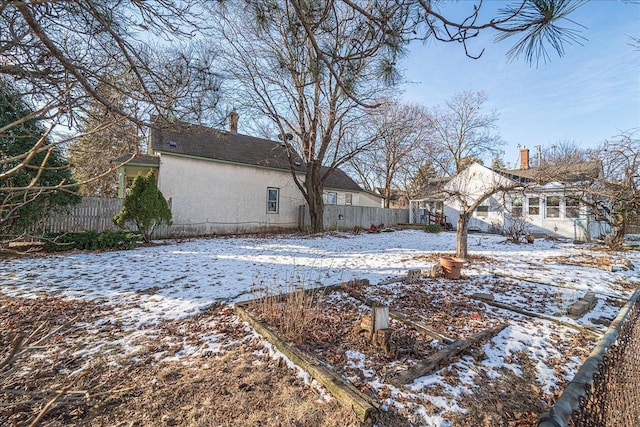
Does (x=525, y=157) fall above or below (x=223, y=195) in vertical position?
above

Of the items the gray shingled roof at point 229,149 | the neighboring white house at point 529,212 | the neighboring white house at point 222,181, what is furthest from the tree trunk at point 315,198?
the neighboring white house at point 529,212

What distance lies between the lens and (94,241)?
26.3ft

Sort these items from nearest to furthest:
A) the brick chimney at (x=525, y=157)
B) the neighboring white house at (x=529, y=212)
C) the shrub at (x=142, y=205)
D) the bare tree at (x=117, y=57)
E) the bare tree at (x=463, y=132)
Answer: the bare tree at (x=117, y=57) → the shrub at (x=142, y=205) → the neighboring white house at (x=529, y=212) → the brick chimney at (x=525, y=157) → the bare tree at (x=463, y=132)

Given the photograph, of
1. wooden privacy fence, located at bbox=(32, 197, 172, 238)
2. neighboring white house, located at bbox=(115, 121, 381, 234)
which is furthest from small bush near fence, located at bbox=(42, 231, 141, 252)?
neighboring white house, located at bbox=(115, 121, 381, 234)

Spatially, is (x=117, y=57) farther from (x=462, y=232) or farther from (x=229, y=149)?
(x=229, y=149)

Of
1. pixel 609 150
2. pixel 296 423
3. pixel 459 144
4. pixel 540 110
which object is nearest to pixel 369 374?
pixel 296 423

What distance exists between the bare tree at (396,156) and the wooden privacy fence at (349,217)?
3.46 metres

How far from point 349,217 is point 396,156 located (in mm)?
8438

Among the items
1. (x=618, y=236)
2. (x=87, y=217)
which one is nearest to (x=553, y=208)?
(x=618, y=236)

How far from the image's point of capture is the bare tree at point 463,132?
2366 cm

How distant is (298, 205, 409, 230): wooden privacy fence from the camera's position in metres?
15.9

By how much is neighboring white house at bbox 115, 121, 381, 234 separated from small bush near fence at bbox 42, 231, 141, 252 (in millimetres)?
3503

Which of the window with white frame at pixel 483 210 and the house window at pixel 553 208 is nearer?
the house window at pixel 553 208

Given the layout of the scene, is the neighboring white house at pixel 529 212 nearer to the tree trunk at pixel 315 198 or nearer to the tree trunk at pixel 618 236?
the tree trunk at pixel 618 236
